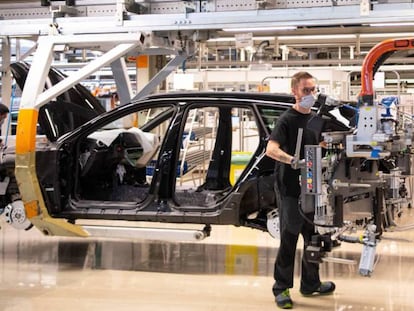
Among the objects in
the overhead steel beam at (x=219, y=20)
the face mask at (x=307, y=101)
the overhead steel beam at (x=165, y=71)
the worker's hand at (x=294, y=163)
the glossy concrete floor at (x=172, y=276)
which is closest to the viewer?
the worker's hand at (x=294, y=163)

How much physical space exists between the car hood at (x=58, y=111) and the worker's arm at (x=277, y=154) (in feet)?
8.18

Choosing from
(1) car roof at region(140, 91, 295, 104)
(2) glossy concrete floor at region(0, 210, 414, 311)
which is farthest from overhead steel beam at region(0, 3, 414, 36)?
(2) glossy concrete floor at region(0, 210, 414, 311)

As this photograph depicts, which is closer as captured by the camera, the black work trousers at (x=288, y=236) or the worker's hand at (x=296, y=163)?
the worker's hand at (x=296, y=163)

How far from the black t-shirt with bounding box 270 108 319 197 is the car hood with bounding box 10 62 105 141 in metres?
2.50

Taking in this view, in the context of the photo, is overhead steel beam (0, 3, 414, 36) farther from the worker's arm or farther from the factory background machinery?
the worker's arm

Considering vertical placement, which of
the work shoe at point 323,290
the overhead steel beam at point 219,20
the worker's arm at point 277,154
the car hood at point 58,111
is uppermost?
the overhead steel beam at point 219,20

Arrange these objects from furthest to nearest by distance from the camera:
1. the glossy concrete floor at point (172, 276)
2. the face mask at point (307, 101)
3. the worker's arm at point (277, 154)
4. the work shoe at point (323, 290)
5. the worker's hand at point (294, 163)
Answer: the work shoe at point (323, 290)
the glossy concrete floor at point (172, 276)
the face mask at point (307, 101)
the worker's arm at point (277, 154)
the worker's hand at point (294, 163)

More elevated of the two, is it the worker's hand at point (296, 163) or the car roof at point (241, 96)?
the car roof at point (241, 96)

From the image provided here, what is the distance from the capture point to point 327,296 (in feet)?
16.7

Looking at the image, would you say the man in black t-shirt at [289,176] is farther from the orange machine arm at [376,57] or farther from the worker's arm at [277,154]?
the orange machine arm at [376,57]

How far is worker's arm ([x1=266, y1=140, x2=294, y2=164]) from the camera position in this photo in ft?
14.8

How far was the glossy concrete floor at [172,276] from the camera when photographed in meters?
4.93

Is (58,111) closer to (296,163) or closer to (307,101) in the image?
(307,101)

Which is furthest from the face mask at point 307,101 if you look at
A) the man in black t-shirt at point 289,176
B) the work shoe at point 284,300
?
the work shoe at point 284,300
